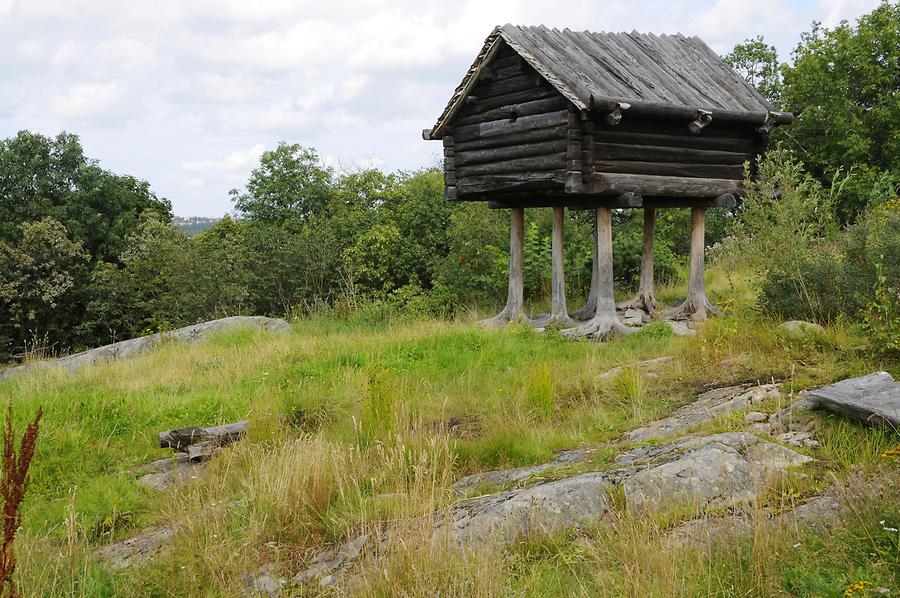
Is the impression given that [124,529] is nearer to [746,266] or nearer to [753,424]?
[753,424]

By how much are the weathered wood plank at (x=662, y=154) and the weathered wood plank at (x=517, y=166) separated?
22.3 inches

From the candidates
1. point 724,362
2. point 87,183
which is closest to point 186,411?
point 724,362

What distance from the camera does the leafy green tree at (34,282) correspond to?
25.1m

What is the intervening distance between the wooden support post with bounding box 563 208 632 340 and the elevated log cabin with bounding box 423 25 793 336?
0.07 feet

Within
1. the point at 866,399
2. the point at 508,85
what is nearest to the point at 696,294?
the point at 508,85

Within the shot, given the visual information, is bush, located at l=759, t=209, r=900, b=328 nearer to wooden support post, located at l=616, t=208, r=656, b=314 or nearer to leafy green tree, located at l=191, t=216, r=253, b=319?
wooden support post, located at l=616, t=208, r=656, b=314

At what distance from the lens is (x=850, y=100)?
83.9 feet

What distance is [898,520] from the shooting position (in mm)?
3314

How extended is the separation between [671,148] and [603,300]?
270 cm

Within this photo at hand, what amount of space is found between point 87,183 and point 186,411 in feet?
84.8

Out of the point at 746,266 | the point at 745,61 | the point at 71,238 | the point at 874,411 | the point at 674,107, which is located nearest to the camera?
the point at 874,411

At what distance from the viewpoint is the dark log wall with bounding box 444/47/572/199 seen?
11.5 m

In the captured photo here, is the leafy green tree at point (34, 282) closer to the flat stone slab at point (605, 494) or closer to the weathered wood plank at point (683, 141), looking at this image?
the weathered wood plank at point (683, 141)

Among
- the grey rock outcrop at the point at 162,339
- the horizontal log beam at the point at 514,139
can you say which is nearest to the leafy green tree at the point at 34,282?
the grey rock outcrop at the point at 162,339
